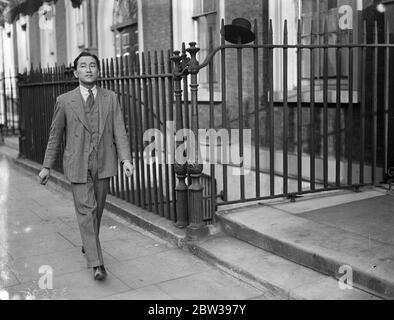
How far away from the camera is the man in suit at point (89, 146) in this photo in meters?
4.58

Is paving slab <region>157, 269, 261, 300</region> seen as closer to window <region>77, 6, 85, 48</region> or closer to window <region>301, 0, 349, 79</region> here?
window <region>301, 0, 349, 79</region>

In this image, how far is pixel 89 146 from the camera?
183 inches

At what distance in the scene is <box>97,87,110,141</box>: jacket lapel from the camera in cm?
468

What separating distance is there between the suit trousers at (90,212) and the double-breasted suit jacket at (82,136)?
52mm

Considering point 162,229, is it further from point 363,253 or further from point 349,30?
point 349,30

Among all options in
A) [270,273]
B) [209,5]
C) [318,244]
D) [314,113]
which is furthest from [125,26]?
[270,273]

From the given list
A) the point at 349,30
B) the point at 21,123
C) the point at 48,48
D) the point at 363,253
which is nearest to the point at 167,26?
the point at 21,123

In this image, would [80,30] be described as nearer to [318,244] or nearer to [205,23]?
[205,23]

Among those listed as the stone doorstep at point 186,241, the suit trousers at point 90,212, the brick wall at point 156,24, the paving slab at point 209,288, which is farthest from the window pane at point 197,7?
the paving slab at point 209,288

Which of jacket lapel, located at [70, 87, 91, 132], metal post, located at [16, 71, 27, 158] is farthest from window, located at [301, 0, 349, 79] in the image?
metal post, located at [16, 71, 27, 158]

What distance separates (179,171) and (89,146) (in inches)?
47.3

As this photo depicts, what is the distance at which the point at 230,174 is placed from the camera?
8.73 metres

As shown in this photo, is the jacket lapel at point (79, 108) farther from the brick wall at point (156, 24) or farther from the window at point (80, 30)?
the window at point (80, 30)
